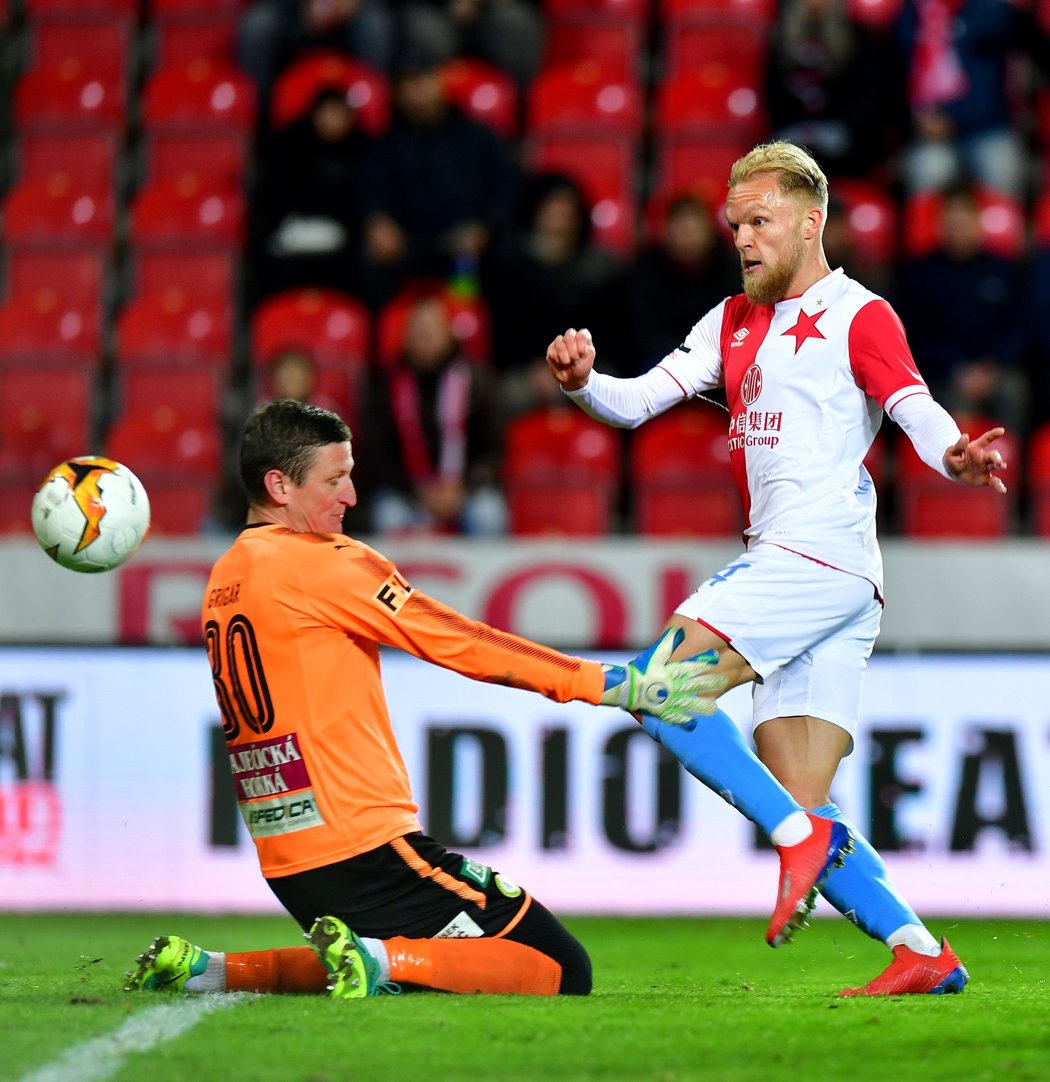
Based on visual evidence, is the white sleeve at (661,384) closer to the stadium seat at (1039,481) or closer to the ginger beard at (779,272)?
the ginger beard at (779,272)

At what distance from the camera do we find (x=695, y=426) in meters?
9.13

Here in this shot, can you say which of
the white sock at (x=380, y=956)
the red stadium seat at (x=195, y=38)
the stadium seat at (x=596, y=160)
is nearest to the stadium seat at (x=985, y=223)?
the stadium seat at (x=596, y=160)

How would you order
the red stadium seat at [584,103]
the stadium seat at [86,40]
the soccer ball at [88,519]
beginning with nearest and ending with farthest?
the soccer ball at [88,519] < the red stadium seat at [584,103] < the stadium seat at [86,40]

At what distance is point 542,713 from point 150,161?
16.9 feet

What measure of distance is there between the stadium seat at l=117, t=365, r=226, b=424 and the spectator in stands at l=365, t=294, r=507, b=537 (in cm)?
128

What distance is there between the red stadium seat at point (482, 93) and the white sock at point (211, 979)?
721 cm

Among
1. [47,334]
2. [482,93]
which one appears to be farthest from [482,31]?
[47,334]

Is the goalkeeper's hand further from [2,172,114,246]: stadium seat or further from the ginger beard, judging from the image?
[2,172,114,246]: stadium seat

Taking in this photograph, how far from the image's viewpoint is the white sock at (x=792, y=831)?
4.25m

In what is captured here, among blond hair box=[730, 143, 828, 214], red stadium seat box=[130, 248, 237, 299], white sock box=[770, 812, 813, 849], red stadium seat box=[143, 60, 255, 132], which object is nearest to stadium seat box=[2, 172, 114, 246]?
red stadium seat box=[130, 248, 237, 299]

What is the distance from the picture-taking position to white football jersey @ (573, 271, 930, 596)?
4461 mm

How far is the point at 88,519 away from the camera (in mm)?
5020

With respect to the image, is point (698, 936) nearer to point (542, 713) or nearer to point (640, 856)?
point (640, 856)

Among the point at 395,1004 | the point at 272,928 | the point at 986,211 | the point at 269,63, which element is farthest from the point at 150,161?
the point at 395,1004
